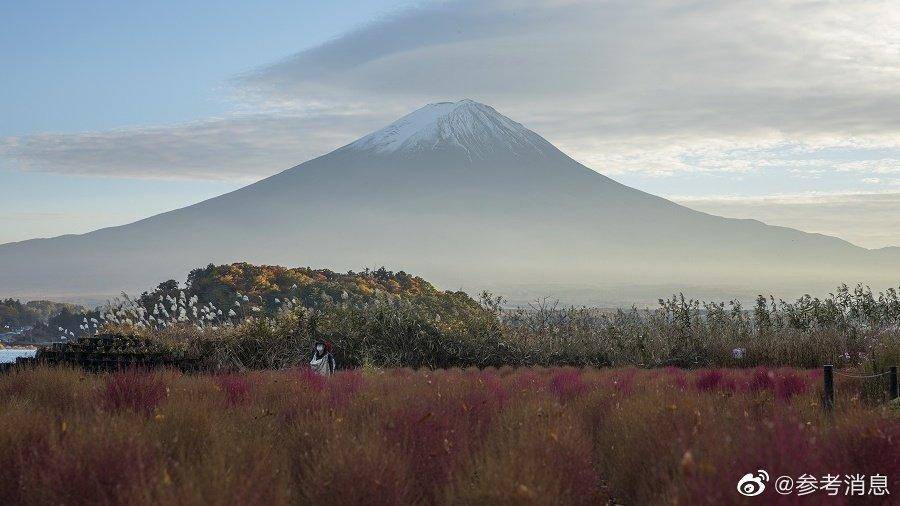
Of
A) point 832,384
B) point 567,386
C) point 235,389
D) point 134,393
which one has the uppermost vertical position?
point 134,393

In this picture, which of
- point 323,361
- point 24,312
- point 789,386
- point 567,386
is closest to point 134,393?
point 567,386

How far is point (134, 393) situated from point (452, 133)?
567 feet

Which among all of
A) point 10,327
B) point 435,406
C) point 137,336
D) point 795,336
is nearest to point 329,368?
point 137,336

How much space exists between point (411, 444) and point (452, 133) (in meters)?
175

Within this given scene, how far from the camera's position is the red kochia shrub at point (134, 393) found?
835cm

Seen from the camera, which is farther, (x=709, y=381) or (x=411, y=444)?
(x=709, y=381)

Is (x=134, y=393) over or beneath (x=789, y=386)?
over

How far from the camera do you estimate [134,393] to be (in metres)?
8.65

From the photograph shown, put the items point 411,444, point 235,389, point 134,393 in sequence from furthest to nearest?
point 235,389 < point 134,393 < point 411,444

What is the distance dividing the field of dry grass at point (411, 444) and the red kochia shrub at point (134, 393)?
0.02 metres

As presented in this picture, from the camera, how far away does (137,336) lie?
16312 mm

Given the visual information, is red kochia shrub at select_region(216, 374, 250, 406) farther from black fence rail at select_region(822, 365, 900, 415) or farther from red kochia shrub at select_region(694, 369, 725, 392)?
black fence rail at select_region(822, 365, 900, 415)

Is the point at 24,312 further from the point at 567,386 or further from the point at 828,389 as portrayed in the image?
the point at 828,389

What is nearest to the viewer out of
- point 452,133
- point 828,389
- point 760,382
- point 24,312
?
point 828,389
